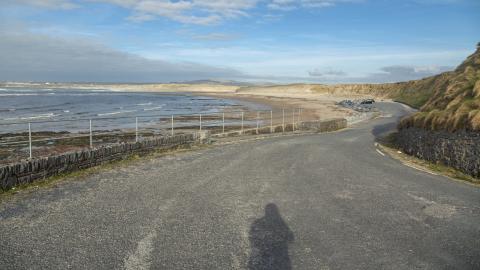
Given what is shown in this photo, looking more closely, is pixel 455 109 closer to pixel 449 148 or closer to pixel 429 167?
pixel 449 148

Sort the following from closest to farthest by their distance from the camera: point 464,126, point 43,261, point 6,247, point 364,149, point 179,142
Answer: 1. point 43,261
2. point 6,247
3. point 464,126
4. point 179,142
5. point 364,149

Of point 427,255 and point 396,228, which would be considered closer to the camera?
point 427,255

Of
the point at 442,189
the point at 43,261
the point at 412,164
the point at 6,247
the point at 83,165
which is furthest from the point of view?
the point at 412,164

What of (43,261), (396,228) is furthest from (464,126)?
(43,261)

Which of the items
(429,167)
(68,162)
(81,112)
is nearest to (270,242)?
(68,162)

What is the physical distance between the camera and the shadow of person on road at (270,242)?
520 centimetres

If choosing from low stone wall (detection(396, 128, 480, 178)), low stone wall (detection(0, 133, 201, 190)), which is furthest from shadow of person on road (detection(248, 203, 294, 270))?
low stone wall (detection(396, 128, 480, 178))

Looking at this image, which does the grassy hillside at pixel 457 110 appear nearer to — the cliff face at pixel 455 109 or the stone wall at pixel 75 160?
the cliff face at pixel 455 109

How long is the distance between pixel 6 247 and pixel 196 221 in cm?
260

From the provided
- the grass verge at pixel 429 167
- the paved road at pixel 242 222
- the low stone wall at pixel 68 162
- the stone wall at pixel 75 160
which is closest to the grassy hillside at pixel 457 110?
the grass verge at pixel 429 167

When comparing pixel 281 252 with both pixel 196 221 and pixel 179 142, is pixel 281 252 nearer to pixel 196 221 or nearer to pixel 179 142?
pixel 196 221

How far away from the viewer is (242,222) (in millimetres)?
6867

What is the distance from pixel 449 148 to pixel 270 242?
919 centimetres

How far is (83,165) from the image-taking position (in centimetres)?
1077
